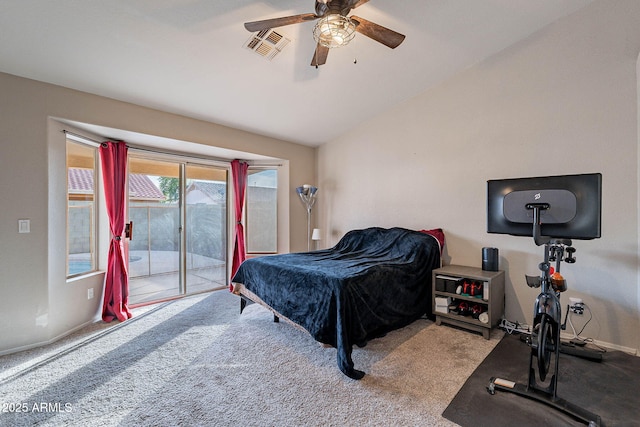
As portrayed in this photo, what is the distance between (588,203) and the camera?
5.19 feet

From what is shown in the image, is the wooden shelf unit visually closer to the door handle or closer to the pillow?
the pillow

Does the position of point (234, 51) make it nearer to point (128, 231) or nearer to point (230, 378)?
point (128, 231)

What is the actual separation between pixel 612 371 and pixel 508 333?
0.75 m

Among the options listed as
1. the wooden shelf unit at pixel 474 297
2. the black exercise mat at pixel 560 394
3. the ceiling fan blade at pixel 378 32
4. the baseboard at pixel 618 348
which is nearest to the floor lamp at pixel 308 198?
the wooden shelf unit at pixel 474 297

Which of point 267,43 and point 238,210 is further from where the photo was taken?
point 238,210

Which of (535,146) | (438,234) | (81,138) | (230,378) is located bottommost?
(230,378)

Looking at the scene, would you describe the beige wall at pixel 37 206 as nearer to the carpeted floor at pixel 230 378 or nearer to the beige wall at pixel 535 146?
the carpeted floor at pixel 230 378

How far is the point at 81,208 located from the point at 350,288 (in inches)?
127

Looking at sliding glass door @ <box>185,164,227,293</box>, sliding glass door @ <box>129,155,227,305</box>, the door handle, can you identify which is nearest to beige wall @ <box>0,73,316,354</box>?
the door handle

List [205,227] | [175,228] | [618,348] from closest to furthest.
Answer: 1. [618,348]
2. [175,228]
3. [205,227]

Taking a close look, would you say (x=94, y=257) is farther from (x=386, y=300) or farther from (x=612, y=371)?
(x=612, y=371)

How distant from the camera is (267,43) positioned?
2.46 meters

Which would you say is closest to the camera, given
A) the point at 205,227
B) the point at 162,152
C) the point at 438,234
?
the point at 438,234

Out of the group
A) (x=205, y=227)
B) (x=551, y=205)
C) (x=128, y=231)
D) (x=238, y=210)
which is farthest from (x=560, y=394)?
(x=128, y=231)
